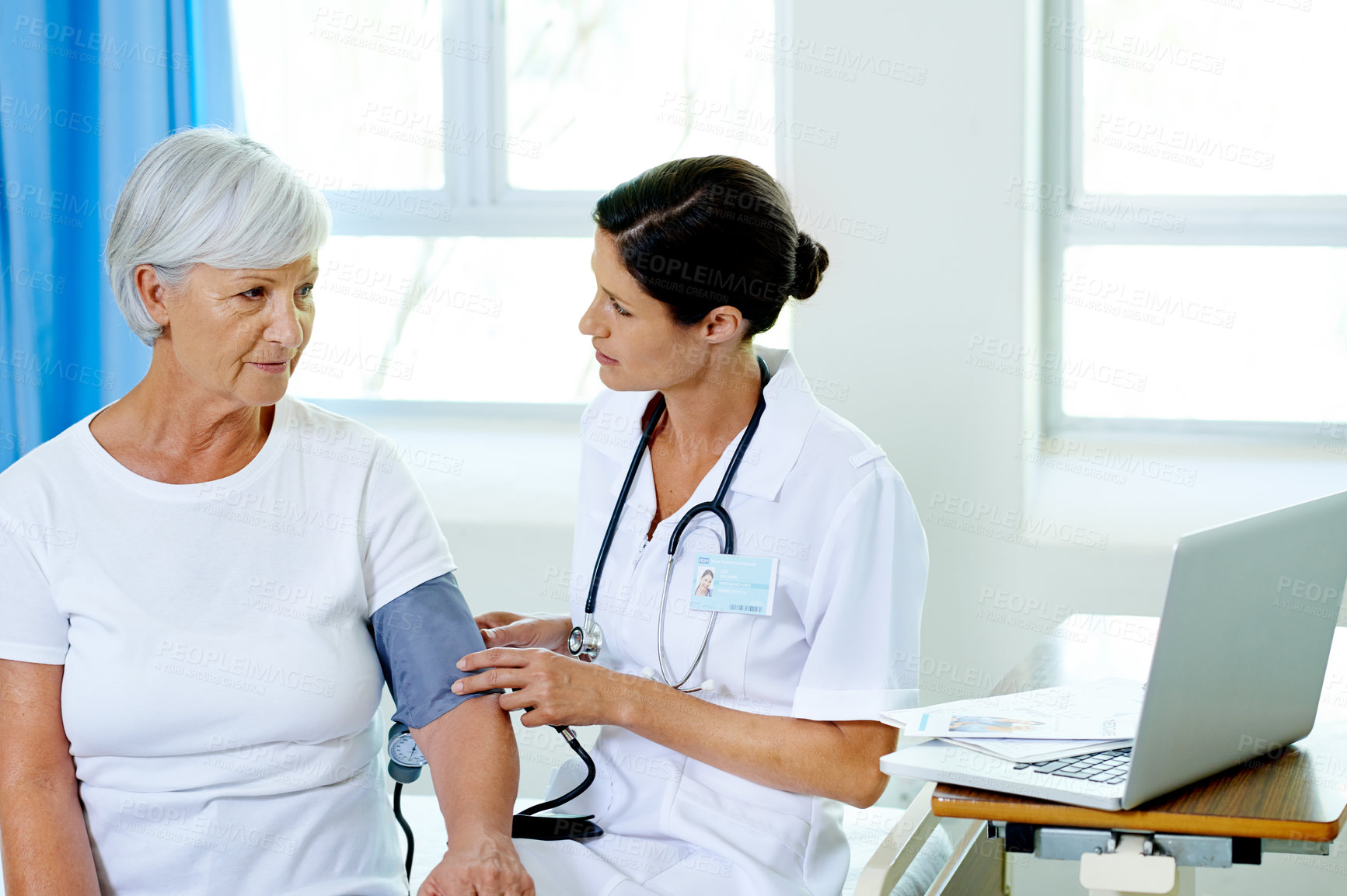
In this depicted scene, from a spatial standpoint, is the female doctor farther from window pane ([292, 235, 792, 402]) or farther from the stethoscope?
window pane ([292, 235, 792, 402])

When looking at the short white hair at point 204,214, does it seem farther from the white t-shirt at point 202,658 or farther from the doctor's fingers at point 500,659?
the doctor's fingers at point 500,659

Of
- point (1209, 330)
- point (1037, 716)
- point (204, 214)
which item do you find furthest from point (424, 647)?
point (1209, 330)

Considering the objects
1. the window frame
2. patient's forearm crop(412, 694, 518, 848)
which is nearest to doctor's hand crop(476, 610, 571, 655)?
patient's forearm crop(412, 694, 518, 848)

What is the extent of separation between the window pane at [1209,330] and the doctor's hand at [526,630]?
4.47ft

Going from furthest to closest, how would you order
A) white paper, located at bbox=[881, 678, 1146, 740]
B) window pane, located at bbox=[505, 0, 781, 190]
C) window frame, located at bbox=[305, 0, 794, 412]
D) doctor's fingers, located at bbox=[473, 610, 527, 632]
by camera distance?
window frame, located at bbox=[305, 0, 794, 412] < window pane, located at bbox=[505, 0, 781, 190] < doctor's fingers, located at bbox=[473, 610, 527, 632] < white paper, located at bbox=[881, 678, 1146, 740]

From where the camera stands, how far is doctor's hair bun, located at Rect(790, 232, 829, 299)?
176 centimetres

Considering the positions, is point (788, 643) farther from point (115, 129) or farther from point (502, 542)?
point (115, 129)

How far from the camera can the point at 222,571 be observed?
59.0 inches

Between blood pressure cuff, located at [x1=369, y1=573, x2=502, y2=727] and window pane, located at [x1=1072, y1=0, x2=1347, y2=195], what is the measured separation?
191 cm

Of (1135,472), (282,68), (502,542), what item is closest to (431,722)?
(502,542)

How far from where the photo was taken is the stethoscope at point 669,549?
1.64 meters

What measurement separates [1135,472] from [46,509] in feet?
6.99

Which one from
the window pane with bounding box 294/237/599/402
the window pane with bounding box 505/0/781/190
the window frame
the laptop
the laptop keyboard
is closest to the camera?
the laptop

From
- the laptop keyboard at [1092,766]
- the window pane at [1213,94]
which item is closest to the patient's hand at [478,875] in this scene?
the laptop keyboard at [1092,766]
